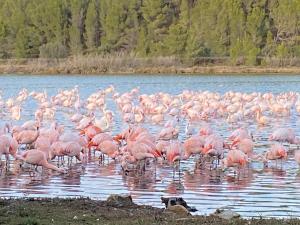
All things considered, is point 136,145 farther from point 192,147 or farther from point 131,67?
point 131,67

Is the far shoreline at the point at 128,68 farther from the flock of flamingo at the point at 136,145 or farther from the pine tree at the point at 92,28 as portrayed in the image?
the flock of flamingo at the point at 136,145

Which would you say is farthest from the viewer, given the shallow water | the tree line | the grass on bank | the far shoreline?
the tree line

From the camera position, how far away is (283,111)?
84.1ft

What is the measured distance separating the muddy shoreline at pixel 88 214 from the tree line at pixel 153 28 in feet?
198

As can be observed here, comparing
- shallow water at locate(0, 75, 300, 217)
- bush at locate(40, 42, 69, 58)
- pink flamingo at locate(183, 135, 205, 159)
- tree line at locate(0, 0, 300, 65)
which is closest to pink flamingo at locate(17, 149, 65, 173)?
shallow water at locate(0, 75, 300, 217)

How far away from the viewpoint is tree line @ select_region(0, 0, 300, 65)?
2881 inches

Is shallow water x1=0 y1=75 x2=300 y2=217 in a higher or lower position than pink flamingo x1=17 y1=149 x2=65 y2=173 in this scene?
lower

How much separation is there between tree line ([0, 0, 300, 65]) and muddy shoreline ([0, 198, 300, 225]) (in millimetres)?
60380

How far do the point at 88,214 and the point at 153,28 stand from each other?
71.6m

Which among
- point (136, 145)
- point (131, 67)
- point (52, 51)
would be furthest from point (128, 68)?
point (136, 145)

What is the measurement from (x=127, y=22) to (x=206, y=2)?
873 centimetres

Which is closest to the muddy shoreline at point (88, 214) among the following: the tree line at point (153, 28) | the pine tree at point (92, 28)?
the tree line at point (153, 28)

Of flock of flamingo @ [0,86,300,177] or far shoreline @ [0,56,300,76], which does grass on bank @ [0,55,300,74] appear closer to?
far shoreline @ [0,56,300,76]

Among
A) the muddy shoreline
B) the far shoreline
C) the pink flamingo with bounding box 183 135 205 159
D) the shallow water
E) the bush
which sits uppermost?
the muddy shoreline
